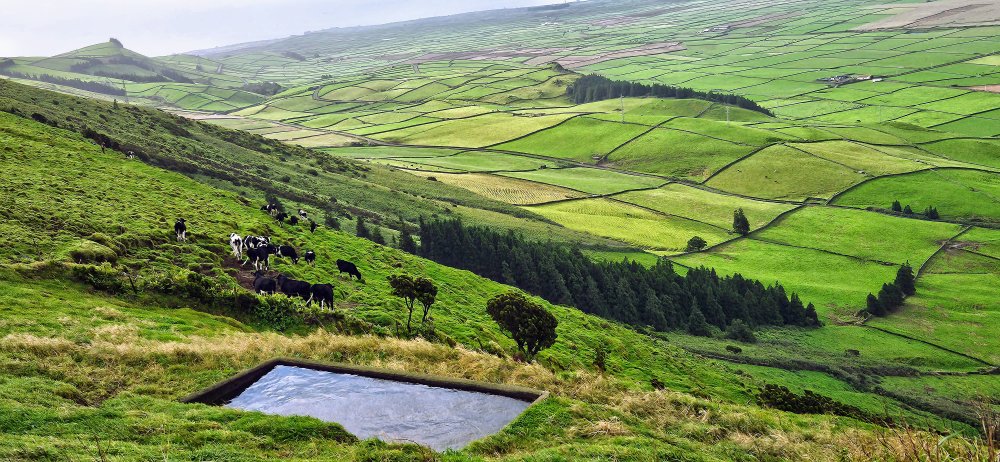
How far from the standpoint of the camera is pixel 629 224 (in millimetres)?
130250

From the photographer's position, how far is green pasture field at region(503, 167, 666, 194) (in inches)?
6176

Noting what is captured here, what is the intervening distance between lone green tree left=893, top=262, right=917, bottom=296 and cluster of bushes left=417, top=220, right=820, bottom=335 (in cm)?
1927

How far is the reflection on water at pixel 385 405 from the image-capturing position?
20438 mm

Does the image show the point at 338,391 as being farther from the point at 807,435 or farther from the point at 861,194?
the point at 861,194

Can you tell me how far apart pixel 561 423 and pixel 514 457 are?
137 inches

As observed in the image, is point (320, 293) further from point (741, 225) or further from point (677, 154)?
point (677, 154)

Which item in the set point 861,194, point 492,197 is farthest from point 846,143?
point 492,197

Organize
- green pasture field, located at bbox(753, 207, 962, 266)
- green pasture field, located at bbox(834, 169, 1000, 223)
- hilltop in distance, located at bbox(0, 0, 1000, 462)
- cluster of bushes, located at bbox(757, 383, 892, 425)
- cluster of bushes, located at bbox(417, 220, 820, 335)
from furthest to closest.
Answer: green pasture field, located at bbox(834, 169, 1000, 223) → green pasture field, located at bbox(753, 207, 962, 266) → cluster of bushes, located at bbox(417, 220, 820, 335) → cluster of bushes, located at bbox(757, 383, 892, 425) → hilltop in distance, located at bbox(0, 0, 1000, 462)

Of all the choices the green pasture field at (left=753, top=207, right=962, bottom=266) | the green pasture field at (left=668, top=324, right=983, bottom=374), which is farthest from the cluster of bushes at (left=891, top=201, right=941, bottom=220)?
the green pasture field at (left=668, top=324, right=983, bottom=374)

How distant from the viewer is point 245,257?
44.5 metres

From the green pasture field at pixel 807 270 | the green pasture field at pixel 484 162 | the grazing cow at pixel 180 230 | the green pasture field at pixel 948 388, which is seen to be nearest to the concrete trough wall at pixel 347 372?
the grazing cow at pixel 180 230

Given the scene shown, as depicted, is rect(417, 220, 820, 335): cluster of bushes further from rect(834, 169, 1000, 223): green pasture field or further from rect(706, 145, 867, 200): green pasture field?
rect(706, 145, 867, 200): green pasture field

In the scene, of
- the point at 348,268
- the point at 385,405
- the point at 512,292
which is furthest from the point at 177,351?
the point at 512,292

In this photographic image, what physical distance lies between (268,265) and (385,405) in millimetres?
25192
